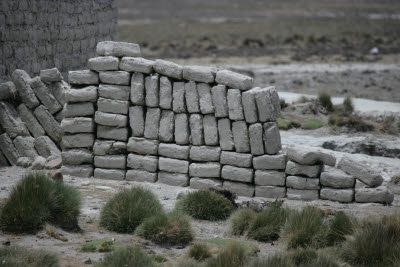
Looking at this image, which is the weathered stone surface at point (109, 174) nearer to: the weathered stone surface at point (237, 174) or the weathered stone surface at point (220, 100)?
the weathered stone surface at point (237, 174)

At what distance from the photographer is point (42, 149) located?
1238 centimetres

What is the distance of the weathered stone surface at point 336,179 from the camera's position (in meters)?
10.4

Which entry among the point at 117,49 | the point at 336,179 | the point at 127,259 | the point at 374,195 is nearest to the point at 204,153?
the point at 336,179

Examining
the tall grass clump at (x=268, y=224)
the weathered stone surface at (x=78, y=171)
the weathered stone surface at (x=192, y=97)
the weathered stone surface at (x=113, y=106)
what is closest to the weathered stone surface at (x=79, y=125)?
the weathered stone surface at (x=113, y=106)

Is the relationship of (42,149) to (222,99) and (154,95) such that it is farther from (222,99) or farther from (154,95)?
(222,99)

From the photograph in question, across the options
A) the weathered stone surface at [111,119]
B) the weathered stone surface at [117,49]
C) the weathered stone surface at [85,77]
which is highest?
the weathered stone surface at [117,49]

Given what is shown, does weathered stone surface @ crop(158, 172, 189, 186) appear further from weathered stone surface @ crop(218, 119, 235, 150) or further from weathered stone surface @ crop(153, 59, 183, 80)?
weathered stone surface @ crop(153, 59, 183, 80)

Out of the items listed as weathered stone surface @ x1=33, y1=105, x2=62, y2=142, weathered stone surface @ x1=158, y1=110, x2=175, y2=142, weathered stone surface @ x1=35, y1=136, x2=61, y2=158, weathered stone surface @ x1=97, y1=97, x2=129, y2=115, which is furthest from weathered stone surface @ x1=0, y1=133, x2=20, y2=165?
weathered stone surface @ x1=158, y1=110, x2=175, y2=142

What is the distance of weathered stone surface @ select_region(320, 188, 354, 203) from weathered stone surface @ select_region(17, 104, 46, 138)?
596 cm

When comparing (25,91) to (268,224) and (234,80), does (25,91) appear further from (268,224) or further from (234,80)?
(268,224)

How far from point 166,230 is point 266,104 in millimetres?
3480

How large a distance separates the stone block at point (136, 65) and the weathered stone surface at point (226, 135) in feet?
5.74

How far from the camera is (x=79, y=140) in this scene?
464 inches

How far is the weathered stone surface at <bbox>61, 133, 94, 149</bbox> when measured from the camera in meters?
11.8
